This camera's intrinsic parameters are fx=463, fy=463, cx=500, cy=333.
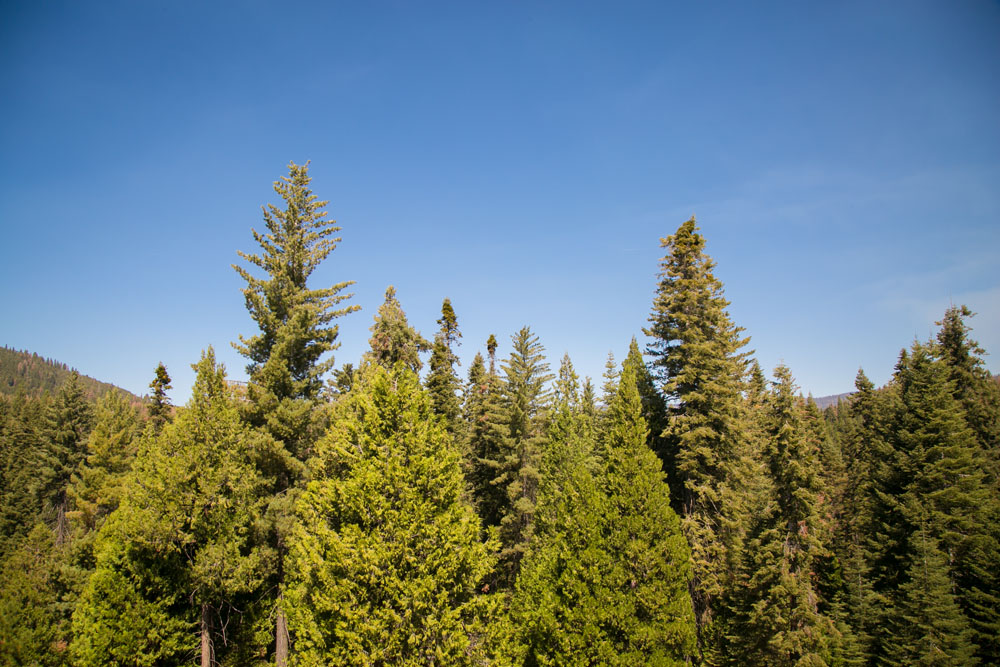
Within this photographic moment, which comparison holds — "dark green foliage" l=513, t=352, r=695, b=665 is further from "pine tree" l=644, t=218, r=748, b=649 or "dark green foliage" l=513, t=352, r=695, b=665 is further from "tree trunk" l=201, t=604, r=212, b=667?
"tree trunk" l=201, t=604, r=212, b=667

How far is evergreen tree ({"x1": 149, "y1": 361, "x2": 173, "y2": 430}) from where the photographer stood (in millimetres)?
38906

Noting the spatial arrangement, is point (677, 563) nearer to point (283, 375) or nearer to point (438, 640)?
point (438, 640)

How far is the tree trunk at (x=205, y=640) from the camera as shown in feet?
47.6

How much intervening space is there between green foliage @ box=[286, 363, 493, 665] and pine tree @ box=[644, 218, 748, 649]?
1187cm

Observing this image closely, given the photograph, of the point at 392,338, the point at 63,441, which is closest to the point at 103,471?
the point at 63,441

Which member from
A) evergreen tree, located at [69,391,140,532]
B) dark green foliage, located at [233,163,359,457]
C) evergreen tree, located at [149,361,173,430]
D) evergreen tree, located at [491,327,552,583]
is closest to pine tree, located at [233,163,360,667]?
dark green foliage, located at [233,163,359,457]

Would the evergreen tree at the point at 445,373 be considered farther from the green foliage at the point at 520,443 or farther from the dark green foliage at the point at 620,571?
the dark green foliage at the point at 620,571

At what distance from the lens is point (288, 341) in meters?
17.2

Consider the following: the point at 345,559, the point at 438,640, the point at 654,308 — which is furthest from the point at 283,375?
the point at 654,308

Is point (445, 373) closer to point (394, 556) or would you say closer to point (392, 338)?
point (392, 338)

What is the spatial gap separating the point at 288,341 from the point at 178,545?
282 inches

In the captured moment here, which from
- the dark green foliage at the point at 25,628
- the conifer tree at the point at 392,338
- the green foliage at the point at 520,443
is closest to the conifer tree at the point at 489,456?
the green foliage at the point at 520,443

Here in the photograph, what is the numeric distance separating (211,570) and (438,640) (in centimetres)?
831

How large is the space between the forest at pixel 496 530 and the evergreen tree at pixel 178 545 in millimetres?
70
